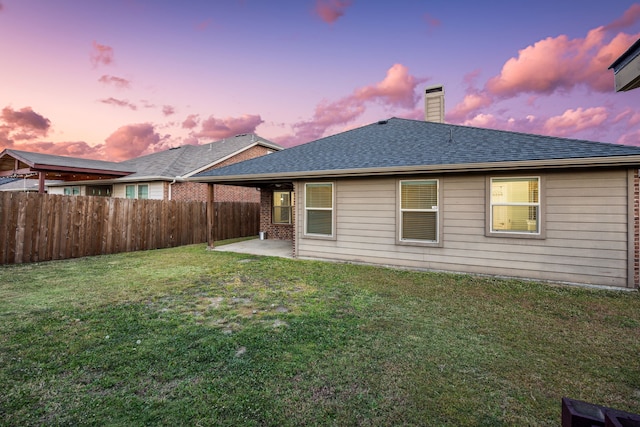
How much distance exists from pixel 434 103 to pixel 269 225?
905cm

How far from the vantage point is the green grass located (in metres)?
2.33

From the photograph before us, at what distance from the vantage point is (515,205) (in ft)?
21.7

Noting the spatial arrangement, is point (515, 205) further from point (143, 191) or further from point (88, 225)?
point (143, 191)

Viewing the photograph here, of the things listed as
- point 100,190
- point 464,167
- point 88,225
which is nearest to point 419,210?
point 464,167

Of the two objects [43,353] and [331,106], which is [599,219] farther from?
[331,106]

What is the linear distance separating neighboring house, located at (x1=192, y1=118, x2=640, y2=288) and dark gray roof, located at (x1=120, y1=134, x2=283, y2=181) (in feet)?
24.3

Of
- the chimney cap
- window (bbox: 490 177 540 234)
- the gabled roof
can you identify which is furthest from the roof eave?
the chimney cap

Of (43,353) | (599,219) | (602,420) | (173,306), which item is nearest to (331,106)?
(599,219)

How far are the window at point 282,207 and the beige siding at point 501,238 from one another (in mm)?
5375

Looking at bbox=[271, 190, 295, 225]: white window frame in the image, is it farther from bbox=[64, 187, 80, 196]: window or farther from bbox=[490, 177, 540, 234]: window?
bbox=[64, 187, 80, 196]: window

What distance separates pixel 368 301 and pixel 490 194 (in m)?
4.14

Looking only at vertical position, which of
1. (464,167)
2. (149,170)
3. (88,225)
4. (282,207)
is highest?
(149,170)

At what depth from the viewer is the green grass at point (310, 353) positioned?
233cm

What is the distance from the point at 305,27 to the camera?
1183 cm
